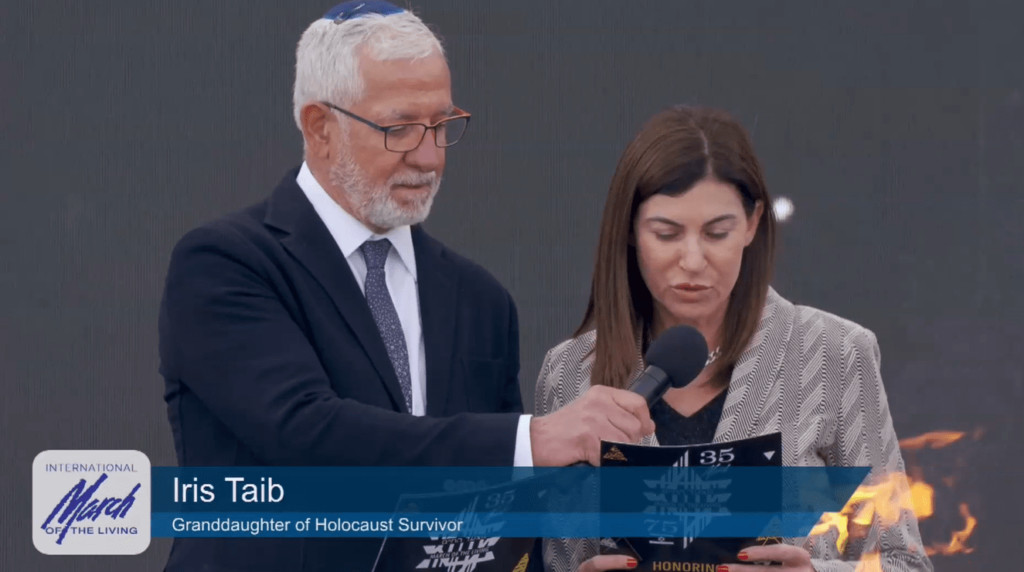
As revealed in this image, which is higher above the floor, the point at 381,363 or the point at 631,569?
the point at 381,363

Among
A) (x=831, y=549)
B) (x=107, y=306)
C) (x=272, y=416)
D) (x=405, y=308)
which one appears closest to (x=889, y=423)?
(x=831, y=549)

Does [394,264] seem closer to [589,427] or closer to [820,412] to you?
[589,427]

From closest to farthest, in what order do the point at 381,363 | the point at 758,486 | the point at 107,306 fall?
Answer: the point at 758,486, the point at 381,363, the point at 107,306

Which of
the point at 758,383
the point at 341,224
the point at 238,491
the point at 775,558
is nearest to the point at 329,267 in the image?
the point at 341,224

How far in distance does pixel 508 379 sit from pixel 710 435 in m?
0.46

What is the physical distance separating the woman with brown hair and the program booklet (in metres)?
0.23

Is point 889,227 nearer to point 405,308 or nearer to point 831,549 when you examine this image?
point 831,549

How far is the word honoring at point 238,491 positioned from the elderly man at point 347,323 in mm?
46

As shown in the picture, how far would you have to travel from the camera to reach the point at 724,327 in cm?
304

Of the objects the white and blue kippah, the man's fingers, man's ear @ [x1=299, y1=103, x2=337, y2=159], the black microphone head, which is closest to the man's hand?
the man's fingers

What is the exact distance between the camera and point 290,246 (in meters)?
2.79

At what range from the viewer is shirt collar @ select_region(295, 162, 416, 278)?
2.88m

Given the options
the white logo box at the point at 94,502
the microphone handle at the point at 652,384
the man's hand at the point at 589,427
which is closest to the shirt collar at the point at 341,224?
the man's hand at the point at 589,427

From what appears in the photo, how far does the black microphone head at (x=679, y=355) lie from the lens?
2559 millimetres
